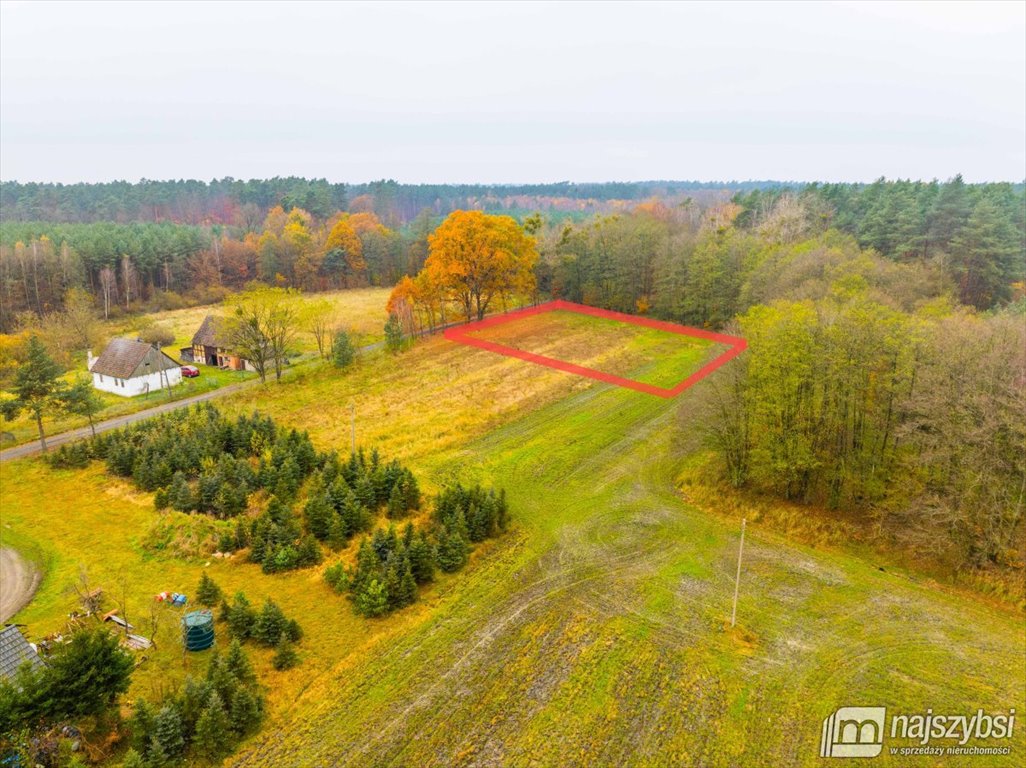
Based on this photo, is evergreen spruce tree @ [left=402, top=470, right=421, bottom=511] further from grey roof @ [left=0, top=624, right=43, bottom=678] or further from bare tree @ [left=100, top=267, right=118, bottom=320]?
bare tree @ [left=100, top=267, right=118, bottom=320]

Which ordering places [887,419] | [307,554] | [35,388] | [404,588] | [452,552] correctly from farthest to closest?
[35,388] → [887,419] → [307,554] → [452,552] → [404,588]

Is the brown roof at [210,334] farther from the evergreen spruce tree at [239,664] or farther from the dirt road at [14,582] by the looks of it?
the evergreen spruce tree at [239,664]

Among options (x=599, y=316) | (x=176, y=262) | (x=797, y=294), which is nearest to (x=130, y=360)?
(x=176, y=262)

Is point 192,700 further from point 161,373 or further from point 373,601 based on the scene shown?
point 161,373

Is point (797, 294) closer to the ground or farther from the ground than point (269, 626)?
farther from the ground

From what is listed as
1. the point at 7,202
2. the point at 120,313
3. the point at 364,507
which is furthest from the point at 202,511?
the point at 7,202

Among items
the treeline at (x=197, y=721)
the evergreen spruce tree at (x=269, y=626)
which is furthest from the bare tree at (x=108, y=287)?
the treeline at (x=197, y=721)

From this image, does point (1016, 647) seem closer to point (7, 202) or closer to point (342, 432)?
point (342, 432)
